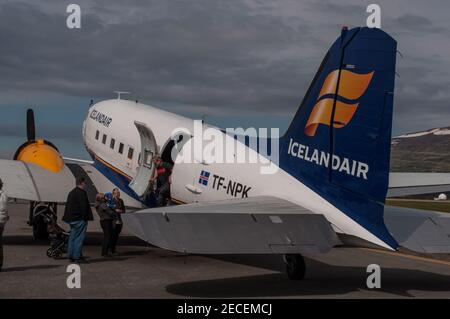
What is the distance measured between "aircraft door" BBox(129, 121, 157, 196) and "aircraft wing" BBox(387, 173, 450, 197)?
25.3 ft

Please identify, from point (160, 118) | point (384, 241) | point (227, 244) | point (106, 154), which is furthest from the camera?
point (106, 154)

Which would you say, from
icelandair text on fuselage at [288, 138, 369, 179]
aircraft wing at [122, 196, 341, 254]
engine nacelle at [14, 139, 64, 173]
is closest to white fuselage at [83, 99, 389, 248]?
icelandair text on fuselage at [288, 138, 369, 179]

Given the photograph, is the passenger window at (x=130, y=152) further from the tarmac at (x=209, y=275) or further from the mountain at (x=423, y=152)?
the mountain at (x=423, y=152)

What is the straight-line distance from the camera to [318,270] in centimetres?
1415

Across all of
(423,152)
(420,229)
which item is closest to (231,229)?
(420,229)

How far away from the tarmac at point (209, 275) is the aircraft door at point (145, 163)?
1814mm

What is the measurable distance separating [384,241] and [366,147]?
163 centimetres

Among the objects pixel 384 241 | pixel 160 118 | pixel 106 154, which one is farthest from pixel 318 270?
pixel 106 154

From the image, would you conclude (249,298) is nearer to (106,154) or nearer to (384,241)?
(384,241)

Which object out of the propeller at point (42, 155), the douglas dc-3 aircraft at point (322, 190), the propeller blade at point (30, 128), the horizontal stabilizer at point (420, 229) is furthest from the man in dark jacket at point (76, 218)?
the propeller blade at point (30, 128)

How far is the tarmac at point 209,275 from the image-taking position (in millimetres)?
10914

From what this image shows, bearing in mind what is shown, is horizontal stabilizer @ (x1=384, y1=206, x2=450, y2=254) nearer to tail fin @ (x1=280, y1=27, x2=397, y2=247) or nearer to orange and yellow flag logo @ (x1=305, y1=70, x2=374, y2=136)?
tail fin @ (x1=280, y1=27, x2=397, y2=247)

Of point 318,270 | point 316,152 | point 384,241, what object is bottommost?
point 318,270

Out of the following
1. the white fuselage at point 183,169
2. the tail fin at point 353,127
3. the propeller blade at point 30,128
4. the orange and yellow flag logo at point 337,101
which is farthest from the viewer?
the propeller blade at point 30,128
